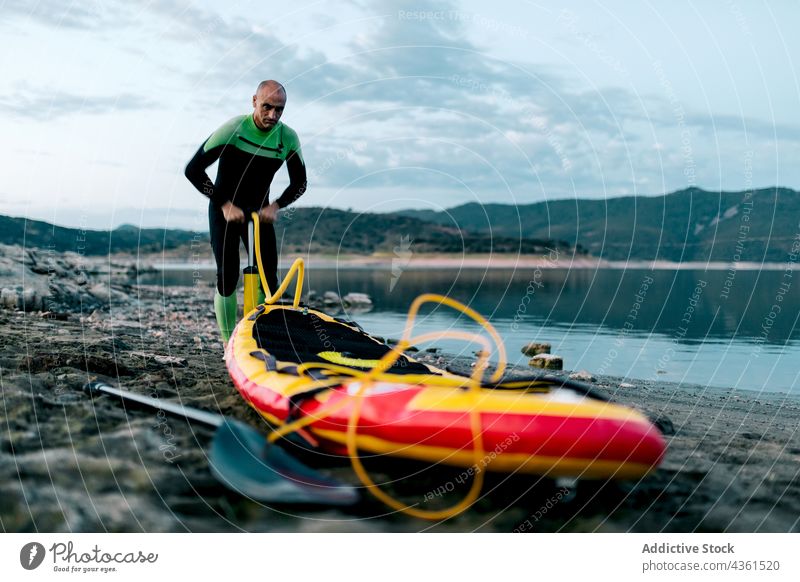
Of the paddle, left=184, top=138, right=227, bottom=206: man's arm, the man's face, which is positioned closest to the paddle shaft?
the paddle

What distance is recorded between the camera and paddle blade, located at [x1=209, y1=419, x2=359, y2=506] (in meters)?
4.14

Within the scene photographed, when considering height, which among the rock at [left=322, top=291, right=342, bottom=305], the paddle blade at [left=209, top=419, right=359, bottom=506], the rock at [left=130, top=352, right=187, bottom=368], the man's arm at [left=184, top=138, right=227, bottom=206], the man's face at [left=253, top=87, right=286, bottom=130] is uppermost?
the man's face at [left=253, top=87, right=286, bottom=130]

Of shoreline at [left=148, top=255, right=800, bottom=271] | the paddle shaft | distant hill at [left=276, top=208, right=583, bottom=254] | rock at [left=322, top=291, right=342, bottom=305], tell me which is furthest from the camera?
distant hill at [left=276, top=208, right=583, bottom=254]

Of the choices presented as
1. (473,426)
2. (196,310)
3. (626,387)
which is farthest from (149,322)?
(473,426)

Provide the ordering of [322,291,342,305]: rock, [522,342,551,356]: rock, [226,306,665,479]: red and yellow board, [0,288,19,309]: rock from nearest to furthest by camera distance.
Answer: [226,306,665,479]: red and yellow board < [0,288,19,309]: rock < [522,342,551,356]: rock < [322,291,342,305]: rock

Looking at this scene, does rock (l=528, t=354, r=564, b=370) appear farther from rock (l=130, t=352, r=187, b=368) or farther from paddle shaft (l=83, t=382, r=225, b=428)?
paddle shaft (l=83, t=382, r=225, b=428)

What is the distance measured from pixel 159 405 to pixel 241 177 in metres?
3.04

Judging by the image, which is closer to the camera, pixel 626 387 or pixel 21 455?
pixel 21 455

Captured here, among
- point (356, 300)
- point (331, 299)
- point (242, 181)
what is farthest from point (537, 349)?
point (331, 299)

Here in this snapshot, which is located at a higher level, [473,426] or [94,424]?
[473,426]

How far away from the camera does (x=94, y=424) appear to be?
5.21m

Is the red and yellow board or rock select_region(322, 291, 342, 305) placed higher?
the red and yellow board
